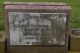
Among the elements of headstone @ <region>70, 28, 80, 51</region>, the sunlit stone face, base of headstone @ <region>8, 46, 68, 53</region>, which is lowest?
base of headstone @ <region>8, 46, 68, 53</region>

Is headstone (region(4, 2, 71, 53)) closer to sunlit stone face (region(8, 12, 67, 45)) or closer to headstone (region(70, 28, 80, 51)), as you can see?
sunlit stone face (region(8, 12, 67, 45))

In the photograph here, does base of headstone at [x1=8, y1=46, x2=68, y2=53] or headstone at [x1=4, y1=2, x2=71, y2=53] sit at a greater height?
headstone at [x1=4, y1=2, x2=71, y2=53]

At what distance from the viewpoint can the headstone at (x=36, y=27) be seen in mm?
3393

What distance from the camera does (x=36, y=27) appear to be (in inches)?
135

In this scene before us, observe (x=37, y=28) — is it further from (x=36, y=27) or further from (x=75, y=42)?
(x=75, y=42)

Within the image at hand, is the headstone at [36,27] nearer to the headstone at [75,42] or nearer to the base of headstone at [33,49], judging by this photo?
the base of headstone at [33,49]

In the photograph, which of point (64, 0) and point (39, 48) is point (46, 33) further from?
point (64, 0)

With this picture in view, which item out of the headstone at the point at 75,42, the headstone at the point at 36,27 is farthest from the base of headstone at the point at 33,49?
the headstone at the point at 75,42

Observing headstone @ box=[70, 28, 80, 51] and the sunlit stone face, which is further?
headstone @ box=[70, 28, 80, 51]

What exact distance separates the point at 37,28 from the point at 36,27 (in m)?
0.02

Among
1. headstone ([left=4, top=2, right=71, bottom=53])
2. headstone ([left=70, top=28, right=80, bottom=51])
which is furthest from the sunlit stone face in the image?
headstone ([left=70, top=28, right=80, bottom=51])

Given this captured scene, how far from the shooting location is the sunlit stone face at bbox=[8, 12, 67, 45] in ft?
11.1

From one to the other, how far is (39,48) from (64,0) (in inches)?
106

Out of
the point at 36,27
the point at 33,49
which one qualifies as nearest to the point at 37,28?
the point at 36,27
